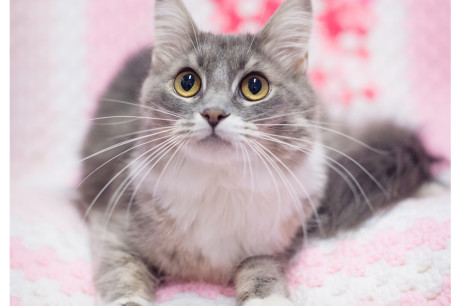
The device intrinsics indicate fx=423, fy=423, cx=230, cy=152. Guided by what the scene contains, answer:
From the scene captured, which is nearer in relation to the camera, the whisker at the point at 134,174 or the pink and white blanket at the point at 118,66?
the whisker at the point at 134,174

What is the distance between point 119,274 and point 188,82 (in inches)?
21.7

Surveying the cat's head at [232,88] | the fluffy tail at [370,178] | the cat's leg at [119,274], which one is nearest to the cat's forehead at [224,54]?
the cat's head at [232,88]

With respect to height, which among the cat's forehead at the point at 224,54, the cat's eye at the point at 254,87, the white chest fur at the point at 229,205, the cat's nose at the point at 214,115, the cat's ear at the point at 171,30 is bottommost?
the white chest fur at the point at 229,205

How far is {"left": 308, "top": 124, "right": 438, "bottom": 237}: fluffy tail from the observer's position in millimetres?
1402

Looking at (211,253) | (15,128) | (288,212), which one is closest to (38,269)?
(211,253)

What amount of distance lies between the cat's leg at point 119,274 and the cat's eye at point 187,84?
51cm

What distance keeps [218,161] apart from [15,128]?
1.23 meters

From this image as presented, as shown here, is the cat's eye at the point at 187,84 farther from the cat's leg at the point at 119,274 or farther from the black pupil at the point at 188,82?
the cat's leg at the point at 119,274

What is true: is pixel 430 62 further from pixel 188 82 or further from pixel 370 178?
pixel 188 82

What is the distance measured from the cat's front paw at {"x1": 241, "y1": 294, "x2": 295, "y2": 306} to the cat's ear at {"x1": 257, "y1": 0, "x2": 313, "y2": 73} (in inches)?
24.7

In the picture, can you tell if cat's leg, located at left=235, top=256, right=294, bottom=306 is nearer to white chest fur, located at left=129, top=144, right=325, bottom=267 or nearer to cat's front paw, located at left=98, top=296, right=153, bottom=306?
white chest fur, located at left=129, top=144, right=325, bottom=267

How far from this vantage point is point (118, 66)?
1.83 metres

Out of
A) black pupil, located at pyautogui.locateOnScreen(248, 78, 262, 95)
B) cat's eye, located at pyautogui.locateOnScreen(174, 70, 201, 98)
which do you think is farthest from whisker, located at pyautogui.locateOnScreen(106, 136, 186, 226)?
black pupil, located at pyautogui.locateOnScreen(248, 78, 262, 95)

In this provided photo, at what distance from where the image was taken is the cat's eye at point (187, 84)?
3.61 ft
